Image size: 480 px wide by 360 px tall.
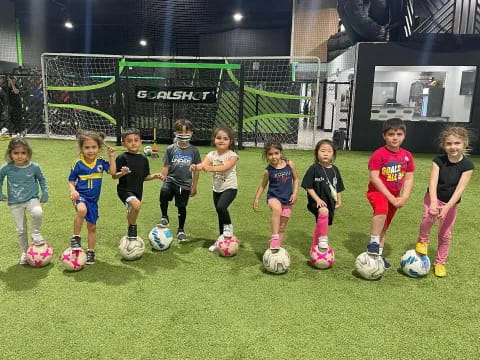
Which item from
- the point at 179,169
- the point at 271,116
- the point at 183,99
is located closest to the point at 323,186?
the point at 179,169

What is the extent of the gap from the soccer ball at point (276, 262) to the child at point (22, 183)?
203cm

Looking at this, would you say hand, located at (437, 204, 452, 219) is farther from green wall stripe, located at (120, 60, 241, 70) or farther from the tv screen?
the tv screen

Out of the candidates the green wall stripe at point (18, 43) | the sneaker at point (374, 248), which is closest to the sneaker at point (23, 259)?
the sneaker at point (374, 248)

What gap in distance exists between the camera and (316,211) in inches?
147

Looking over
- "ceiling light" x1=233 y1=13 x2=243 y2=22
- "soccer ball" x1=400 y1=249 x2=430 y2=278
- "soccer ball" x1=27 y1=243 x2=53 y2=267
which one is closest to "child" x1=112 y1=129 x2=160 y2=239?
"soccer ball" x1=27 y1=243 x2=53 y2=267

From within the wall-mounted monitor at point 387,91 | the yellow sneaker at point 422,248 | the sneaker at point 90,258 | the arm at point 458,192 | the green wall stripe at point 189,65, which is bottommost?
the sneaker at point 90,258

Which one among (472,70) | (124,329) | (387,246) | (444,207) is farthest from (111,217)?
(472,70)

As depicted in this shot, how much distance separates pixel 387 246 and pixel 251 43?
50.0 ft

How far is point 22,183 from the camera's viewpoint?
3486 millimetres

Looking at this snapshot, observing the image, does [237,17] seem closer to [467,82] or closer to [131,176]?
[467,82]

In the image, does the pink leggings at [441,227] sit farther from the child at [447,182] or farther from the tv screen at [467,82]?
the tv screen at [467,82]

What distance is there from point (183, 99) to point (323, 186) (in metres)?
8.18

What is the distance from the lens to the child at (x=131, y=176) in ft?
12.3

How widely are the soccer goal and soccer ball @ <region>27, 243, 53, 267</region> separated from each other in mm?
7766
